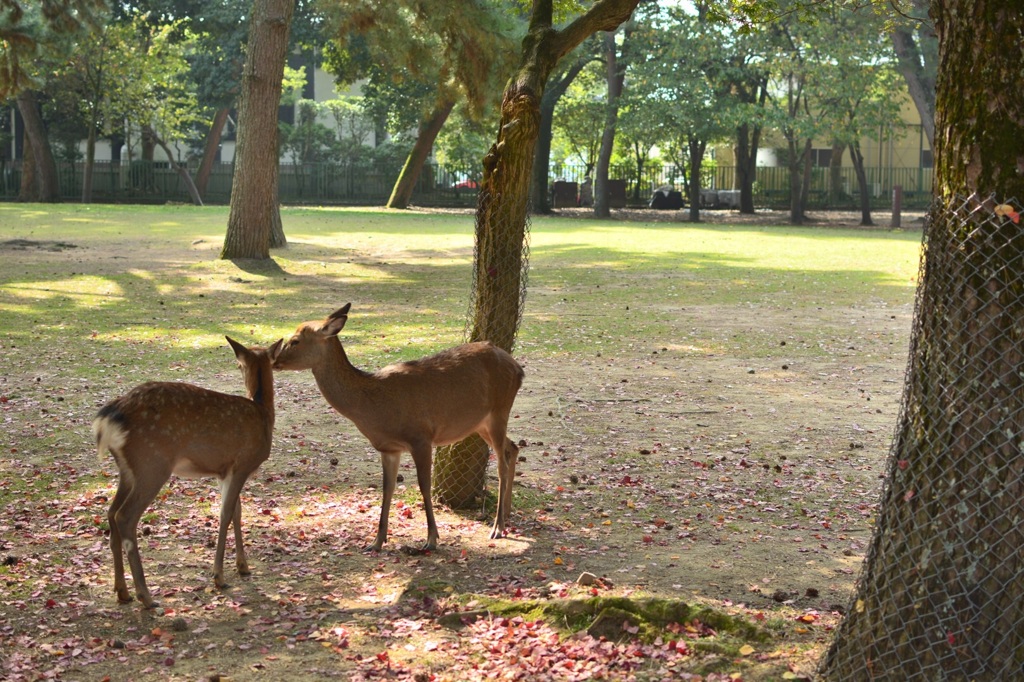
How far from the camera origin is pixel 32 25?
18.1m

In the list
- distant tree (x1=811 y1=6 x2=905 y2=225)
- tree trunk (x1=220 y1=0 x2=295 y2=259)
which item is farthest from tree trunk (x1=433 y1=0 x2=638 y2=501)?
distant tree (x1=811 y1=6 x2=905 y2=225)

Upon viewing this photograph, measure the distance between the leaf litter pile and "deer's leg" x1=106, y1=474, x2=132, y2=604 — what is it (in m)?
0.08

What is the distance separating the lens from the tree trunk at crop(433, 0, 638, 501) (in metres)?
7.27

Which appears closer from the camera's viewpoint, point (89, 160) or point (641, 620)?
point (641, 620)

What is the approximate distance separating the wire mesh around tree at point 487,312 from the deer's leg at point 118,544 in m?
2.37

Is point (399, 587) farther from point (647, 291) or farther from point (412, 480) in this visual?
point (647, 291)

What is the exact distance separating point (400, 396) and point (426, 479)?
48cm

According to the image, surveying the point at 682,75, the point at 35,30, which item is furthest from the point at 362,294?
the point at 682,75

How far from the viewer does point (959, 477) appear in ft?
14.2

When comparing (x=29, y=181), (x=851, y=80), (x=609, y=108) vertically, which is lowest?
(x=29, y=181)

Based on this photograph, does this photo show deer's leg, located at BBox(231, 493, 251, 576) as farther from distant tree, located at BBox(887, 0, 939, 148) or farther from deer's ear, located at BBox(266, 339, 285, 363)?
distant tree, located at BBox(887, 0, 939, 148)

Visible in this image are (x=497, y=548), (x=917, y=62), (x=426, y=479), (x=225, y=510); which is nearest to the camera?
(x=225, y=510)

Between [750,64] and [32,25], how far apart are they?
28233 mm

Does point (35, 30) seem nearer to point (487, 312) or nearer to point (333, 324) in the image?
point (487, 312)
